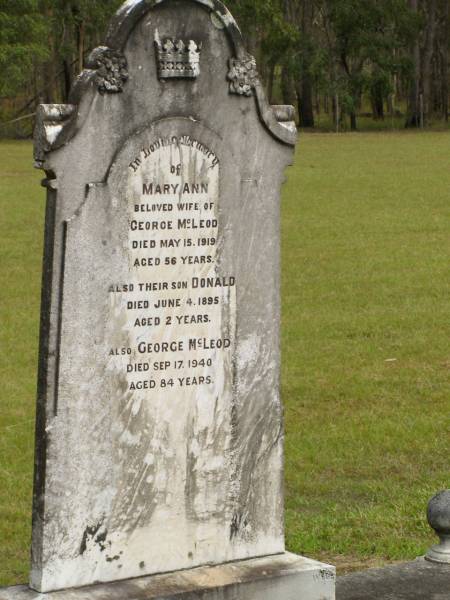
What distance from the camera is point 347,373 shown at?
10.3 meters

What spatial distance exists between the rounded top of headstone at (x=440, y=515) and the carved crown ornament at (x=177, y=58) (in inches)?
79.9

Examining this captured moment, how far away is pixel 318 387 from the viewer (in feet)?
32.6

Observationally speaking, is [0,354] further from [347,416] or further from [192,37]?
[192,37]

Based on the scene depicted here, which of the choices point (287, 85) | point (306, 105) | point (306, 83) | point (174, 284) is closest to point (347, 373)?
point (174, 284)

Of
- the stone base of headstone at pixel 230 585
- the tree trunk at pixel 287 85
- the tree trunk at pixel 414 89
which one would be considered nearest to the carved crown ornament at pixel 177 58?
the stone base of headstone at pixel 230 585

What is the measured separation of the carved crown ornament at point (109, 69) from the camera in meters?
4.73

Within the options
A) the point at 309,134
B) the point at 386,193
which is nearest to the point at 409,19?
the point at 309,134

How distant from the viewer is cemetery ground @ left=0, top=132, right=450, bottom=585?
6758 millimetres

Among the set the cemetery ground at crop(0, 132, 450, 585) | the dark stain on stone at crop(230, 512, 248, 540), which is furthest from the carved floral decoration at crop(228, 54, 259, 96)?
the cemetery ground at crop(0, 132, 450, 585)

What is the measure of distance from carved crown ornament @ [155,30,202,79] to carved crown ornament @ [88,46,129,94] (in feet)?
0.46

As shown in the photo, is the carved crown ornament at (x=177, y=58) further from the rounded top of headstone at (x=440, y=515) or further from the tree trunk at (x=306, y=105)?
the tree trunk at (x=306, y=105)

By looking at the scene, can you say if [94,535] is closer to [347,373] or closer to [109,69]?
[109,69]

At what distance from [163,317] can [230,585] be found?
38.2 inches

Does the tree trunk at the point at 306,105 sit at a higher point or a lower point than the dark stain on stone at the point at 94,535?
higher
